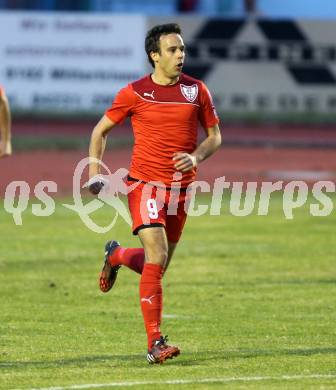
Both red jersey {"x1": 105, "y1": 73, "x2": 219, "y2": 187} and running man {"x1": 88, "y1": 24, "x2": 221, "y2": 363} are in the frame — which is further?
red jersey {"x1": 105, "y1": 73, "x2": 219, "y2": 187}

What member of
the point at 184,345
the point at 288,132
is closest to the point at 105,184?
the point at 184,345

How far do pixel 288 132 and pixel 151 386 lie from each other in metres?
30.6

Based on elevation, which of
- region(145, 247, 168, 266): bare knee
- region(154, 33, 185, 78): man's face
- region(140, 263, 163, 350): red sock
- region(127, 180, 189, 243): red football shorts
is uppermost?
region(154, 33, 185, 78): man's face

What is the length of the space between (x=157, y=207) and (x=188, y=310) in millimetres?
2929

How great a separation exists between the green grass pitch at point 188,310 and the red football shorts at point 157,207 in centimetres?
93

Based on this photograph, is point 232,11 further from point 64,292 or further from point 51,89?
point 64,292

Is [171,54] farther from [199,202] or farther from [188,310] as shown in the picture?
[199,202]

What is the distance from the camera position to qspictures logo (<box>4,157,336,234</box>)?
22.7m

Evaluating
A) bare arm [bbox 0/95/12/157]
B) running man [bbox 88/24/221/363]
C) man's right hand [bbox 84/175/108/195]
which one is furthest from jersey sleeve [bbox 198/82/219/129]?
bare arm [bbox 0/95/12/157]

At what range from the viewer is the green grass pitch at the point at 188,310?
9367 millimetres

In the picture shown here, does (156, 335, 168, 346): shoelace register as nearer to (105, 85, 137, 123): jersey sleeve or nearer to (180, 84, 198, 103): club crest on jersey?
(105, 85, 137, 123): jersey sleeve

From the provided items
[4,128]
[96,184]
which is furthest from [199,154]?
[4,128]

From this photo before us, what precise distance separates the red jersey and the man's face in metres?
0.14

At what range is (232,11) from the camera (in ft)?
129
